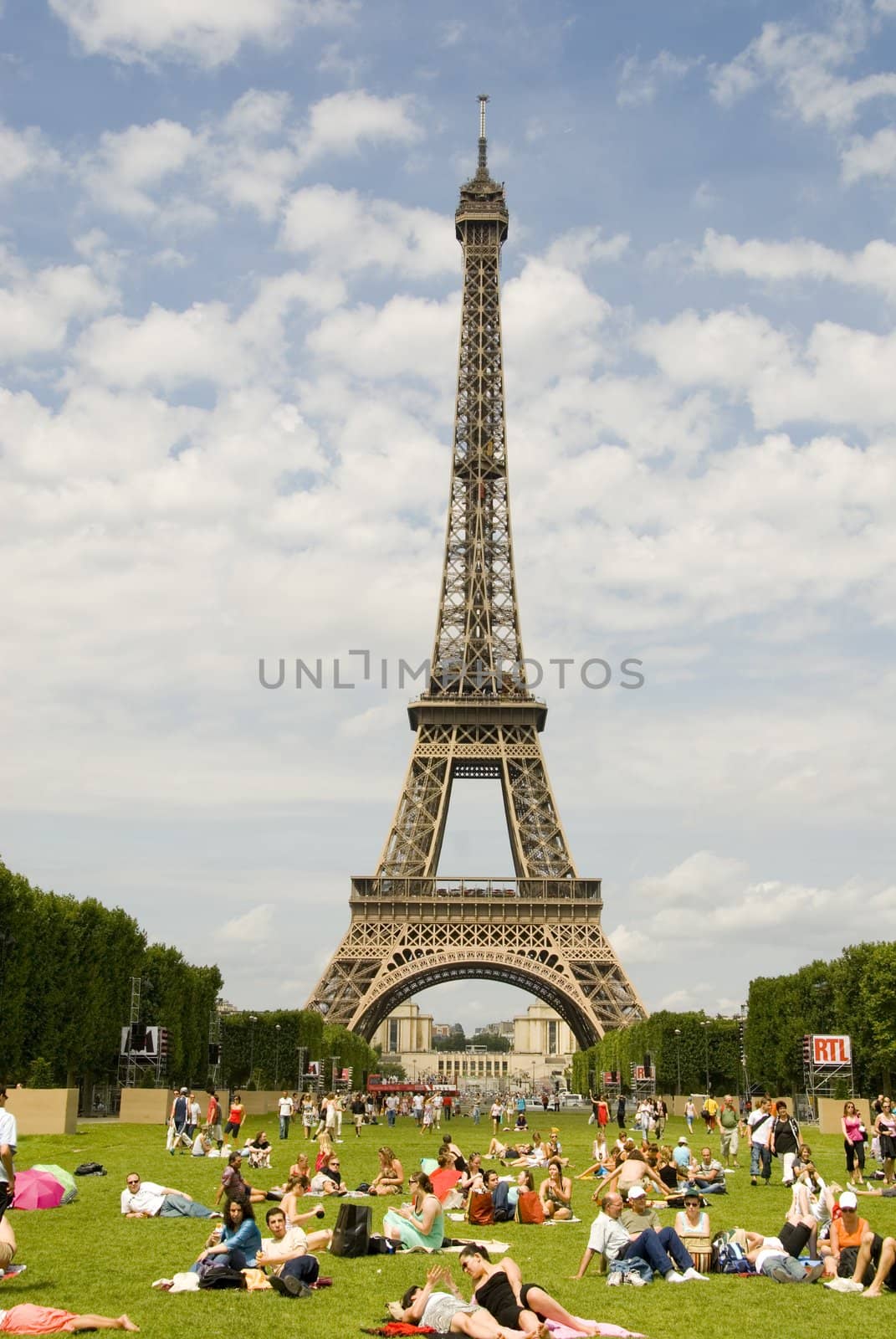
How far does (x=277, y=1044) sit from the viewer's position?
72.4 m

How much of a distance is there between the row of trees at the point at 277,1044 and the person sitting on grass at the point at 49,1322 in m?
59.2

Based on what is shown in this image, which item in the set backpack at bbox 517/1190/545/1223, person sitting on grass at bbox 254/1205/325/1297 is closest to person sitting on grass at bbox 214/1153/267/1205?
person sitting on grass at bbox 254/1205/325/1297

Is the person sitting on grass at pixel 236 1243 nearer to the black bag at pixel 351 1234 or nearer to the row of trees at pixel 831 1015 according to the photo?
the black bag at pixel 351 1234

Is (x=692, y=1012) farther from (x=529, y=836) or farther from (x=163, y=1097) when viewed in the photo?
(x=163, y=1097)

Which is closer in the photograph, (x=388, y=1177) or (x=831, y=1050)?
(x=388, y=1177)

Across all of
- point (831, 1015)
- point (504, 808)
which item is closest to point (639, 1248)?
point (831, 1015)

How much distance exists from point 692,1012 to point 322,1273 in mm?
63567

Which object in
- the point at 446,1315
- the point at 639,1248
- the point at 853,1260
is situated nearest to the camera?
the point at 446,1315

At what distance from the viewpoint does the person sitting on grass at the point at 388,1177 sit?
25.0 metres

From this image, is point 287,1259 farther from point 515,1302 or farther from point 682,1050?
point 682,1050

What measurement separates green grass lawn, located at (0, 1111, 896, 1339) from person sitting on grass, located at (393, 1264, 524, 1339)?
0.58 meters

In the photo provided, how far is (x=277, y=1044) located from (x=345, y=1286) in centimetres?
5866

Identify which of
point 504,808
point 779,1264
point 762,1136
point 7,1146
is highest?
point 504,808

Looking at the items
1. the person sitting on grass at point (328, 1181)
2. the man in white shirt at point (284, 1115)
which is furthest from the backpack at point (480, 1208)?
the man in white shirt at point (284, 1115)
